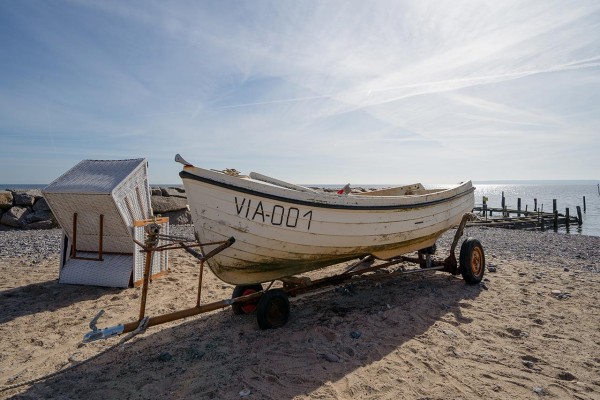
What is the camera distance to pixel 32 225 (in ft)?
52.4

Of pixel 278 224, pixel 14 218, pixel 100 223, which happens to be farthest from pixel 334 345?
pixel 14 218

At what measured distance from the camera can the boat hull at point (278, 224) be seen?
13.9 ft

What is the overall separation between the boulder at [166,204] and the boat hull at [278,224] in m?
14.0

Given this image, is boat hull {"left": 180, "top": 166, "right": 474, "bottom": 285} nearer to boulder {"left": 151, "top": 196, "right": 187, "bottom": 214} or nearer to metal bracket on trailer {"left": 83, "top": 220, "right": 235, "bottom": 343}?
metal bracket on trailer {"left": 83, "top": 220, "right": 235, "bottom": 343}

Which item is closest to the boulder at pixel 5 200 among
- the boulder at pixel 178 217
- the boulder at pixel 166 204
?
the boulder at pixel 166 204

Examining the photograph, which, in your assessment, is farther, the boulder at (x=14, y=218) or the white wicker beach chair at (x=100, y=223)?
the boulder at (x=14, y=218)

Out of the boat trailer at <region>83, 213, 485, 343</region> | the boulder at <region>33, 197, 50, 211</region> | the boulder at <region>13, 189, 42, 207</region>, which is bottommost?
the boat trailer at <region>83, 213, 485, 343</region>

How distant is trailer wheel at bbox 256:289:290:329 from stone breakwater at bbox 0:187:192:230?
14.2 m

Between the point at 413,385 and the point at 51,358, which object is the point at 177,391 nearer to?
the point at 51,358

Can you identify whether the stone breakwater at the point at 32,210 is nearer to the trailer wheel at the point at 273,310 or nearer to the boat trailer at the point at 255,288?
the boat trailer at the point at 255,288

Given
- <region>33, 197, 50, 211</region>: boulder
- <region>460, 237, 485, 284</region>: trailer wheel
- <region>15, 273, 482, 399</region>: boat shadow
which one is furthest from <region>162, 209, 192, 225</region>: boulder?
<region>460, 237, 485, 284</region>: trailer wheel

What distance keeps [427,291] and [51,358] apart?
215 inches

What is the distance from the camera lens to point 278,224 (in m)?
4.39

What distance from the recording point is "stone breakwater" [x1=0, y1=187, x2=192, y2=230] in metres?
15.9
